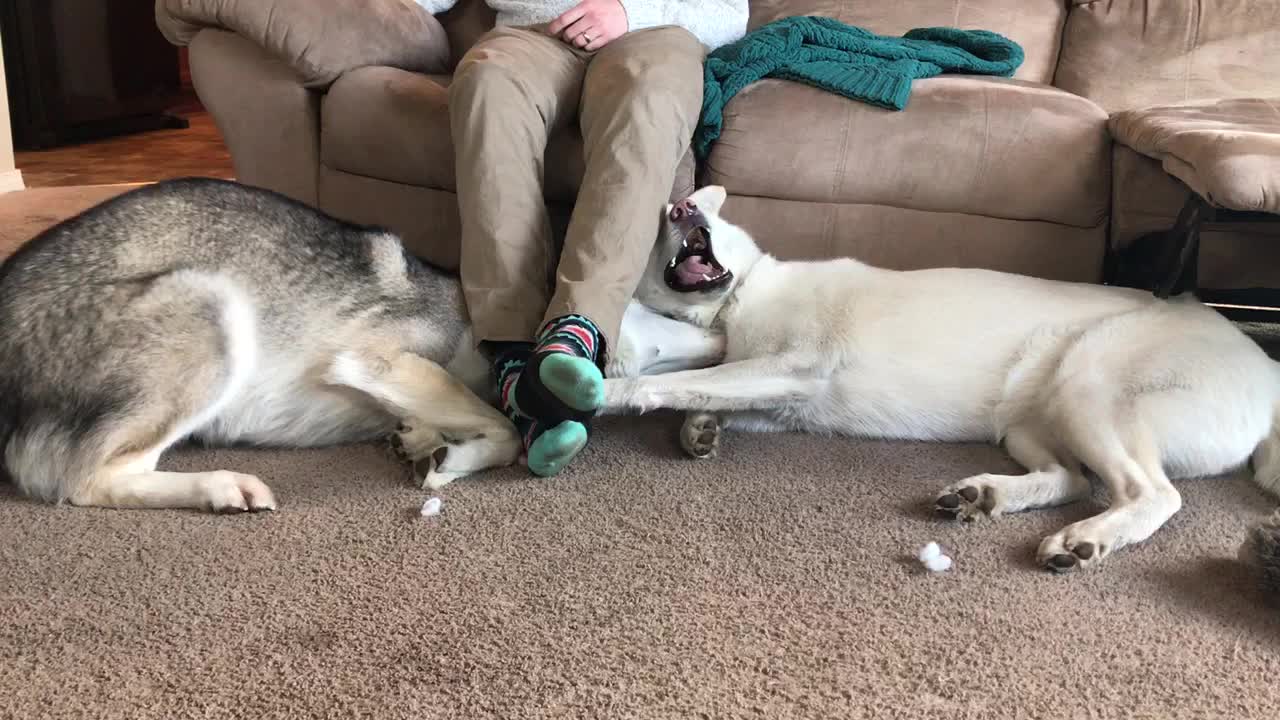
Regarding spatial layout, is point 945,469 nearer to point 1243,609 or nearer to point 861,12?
point 1243,609

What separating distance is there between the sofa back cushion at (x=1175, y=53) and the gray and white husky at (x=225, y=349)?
2.12 metres

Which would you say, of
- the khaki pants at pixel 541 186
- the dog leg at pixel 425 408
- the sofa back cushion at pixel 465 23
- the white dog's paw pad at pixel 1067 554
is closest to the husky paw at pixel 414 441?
the dog leg at pixel 425 408

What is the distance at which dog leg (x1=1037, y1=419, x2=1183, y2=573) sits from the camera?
168 centimetres

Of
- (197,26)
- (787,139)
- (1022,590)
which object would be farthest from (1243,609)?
(197,26)

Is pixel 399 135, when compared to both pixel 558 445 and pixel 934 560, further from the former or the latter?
pixel 934 560

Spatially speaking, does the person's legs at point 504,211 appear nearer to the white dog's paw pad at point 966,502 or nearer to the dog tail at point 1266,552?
the white dog's paw pad at point 966,502

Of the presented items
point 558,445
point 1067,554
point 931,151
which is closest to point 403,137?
point 558,445

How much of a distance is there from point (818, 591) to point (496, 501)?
2.12 feet

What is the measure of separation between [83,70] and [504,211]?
5.56 m

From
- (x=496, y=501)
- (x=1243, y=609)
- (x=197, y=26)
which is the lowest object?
(x=496, y=501)

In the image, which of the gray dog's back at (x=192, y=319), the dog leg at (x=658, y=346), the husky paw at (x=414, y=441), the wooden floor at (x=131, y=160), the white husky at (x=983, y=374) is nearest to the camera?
the gray dog's back at (x=192, y=319)

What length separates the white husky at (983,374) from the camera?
6.13 ft

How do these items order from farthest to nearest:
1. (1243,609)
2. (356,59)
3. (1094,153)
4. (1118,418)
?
(356,59), (1094,153), (1118,418), (1243,609)

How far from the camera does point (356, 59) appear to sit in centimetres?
296
